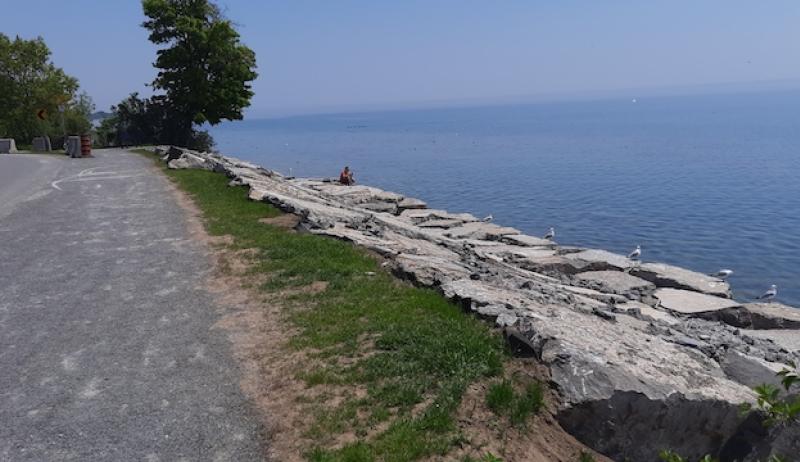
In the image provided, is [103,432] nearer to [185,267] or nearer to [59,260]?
[185,267]

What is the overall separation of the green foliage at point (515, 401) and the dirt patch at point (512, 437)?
0.16ft

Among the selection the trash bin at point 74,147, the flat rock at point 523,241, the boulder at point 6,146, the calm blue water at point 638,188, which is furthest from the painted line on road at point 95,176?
the boulder at point 6,146

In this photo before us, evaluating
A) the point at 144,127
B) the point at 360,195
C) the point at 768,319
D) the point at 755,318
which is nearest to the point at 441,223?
the point at 360,195

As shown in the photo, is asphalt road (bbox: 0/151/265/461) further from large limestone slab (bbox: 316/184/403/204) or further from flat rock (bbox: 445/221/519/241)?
large limestone slab (bbox: 316/184/403/204)

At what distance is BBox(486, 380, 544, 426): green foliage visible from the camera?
5398 mm

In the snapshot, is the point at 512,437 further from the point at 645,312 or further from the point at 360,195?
the point at 360,195

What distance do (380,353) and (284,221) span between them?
7.26m

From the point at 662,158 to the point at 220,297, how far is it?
52.2 metres

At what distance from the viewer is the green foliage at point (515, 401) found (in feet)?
17.7

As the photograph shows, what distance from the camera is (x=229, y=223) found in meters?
13.4

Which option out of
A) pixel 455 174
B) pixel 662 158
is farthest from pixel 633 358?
pixel 662 158

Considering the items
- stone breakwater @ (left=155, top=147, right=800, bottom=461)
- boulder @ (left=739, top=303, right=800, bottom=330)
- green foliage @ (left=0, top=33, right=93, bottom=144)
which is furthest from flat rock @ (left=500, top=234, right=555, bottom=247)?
green foliage @ (left=0, top=33, right=93, bottom=144)

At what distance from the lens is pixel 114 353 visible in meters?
6.93

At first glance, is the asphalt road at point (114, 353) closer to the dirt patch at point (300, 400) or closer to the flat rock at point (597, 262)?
the dirt patch at point (300, 400)
